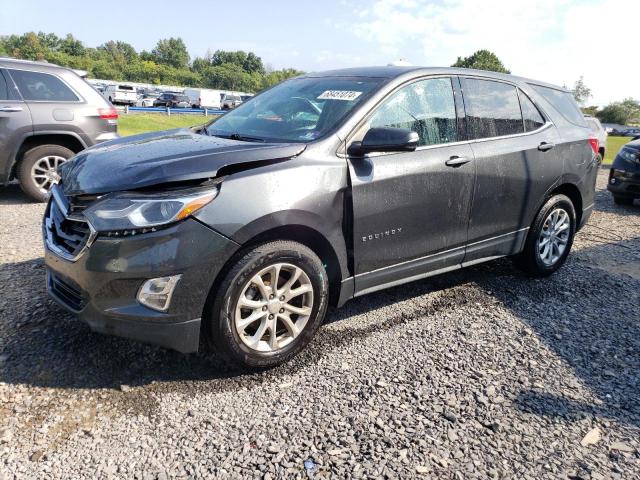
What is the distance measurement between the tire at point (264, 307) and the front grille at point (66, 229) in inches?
29.7

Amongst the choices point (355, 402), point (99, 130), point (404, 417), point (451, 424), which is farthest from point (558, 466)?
point (99, 130)

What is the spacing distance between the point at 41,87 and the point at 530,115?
19.7 feet

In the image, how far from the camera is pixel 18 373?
277 cm

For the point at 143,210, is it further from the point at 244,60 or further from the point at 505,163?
the point at 244,60

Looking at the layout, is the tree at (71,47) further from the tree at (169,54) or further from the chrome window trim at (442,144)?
the chrome window trim at (442,144)

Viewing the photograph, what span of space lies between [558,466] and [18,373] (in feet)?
9.43

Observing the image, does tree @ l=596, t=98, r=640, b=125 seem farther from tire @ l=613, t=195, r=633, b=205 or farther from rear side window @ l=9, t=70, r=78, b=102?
rear side window @ l=9, t=70, r=78, b=102

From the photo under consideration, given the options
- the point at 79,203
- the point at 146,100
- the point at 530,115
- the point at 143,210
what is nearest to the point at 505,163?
the point at 530,115

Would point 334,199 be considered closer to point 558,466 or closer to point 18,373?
point 558,466

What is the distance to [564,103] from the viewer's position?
4.78m

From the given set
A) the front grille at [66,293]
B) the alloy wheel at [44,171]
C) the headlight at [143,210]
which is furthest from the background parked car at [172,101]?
the headlight at [143,210]

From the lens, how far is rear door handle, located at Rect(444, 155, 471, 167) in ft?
11.6

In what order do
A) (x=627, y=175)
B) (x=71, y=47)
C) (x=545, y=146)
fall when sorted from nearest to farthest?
1. (x=545, y=146)
2. (x=627, y=175)
3. (x=71, y=47)

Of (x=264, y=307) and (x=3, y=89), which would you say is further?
(x=3, y=89)
